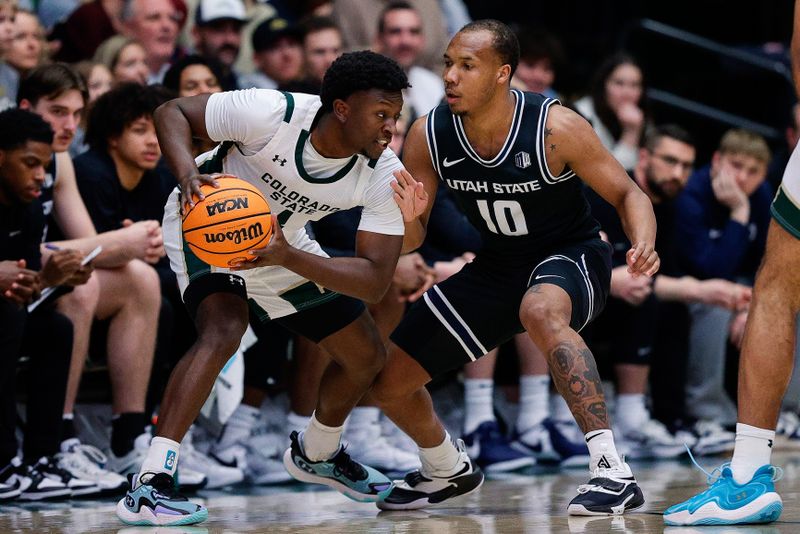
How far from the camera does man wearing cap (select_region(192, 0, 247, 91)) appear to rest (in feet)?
30.8

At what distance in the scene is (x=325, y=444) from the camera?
19.7 ft

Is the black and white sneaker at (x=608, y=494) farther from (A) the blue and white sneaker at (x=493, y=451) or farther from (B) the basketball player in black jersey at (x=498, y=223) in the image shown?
(A) the blue and white sneaker at (x=493, y=451)

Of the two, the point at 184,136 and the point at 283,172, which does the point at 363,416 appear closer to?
the point at 283,172

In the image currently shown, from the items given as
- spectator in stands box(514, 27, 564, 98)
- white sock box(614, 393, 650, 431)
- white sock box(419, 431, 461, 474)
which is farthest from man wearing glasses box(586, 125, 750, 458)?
white sock box(419, 431, 461, 474)

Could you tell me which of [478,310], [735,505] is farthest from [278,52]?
[735,505]

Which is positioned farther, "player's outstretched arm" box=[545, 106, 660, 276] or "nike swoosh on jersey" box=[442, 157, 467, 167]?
"nike swoosh on jersey" box=[442, 157, 467, 167]

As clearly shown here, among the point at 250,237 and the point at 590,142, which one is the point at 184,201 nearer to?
the point at 250,237

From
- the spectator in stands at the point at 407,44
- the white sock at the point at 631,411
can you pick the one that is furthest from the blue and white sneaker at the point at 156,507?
the spectator in stands at the point at 407,44

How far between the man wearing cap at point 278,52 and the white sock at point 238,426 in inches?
102

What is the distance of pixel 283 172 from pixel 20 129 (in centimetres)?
164

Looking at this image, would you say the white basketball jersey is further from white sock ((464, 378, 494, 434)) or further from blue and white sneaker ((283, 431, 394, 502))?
white sock ((464, 378, 494, 434))

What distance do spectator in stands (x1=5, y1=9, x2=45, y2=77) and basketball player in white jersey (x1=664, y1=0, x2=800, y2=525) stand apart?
4910 millimetres

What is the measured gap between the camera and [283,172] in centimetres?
550

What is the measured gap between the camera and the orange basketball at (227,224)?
492 centimetres
